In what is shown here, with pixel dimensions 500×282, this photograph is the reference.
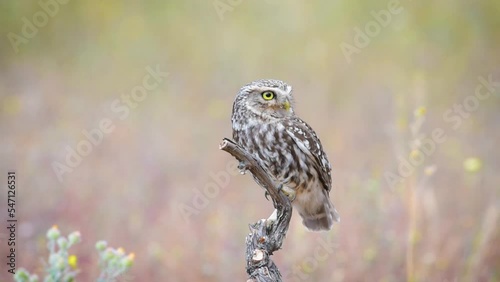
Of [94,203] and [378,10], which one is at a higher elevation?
[378,10]

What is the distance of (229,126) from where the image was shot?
6984 millimetres

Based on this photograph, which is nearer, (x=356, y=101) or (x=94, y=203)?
(x=94, y=203)

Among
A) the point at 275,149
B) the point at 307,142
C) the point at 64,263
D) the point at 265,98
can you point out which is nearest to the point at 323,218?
the point at 307,142

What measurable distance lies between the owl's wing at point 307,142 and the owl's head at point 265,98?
0.12m

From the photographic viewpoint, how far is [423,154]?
21.1 ft

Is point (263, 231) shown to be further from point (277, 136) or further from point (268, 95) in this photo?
point (268, 95)

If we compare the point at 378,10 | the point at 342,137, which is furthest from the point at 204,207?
the point at 378,10

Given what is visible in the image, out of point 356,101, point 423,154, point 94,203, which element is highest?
point 356,101

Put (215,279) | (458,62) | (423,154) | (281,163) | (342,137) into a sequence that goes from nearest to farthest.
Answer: (281,163), (215,279), (423,154), (342,137), (458,62)

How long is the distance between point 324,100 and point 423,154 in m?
1.24

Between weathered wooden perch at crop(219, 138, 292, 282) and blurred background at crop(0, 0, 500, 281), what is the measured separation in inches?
50.9

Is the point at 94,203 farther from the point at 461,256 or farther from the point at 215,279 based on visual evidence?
the point at 461,256

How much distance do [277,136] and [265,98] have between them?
0.25 meters

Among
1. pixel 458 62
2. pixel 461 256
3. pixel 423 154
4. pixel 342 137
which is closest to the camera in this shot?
pixel 461 256
